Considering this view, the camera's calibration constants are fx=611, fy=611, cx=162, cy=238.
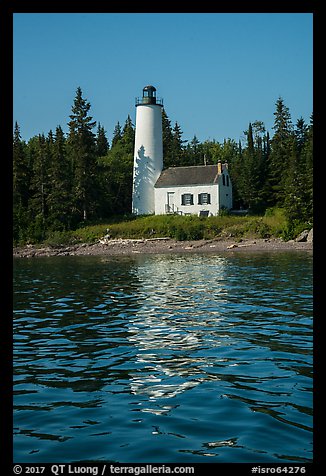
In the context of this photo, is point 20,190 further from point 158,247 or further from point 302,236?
point 302,236

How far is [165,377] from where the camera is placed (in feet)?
34.8

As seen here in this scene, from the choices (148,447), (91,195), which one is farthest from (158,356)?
(91,195)

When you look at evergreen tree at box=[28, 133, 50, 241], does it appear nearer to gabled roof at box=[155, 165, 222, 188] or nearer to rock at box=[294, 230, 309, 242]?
gabled roof at box=[155, 165, 222, 188]

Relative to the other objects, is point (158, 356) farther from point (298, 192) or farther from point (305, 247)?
point (298, 192)

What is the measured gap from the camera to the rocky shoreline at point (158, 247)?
49.3 meters

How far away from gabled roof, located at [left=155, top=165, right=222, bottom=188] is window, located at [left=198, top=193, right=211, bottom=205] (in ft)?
4.11

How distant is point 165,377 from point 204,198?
5504 centimetres

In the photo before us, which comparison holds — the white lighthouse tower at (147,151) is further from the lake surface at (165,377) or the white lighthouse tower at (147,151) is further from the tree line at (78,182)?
the lake surface at (165,377)

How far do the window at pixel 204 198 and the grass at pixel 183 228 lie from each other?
9.54 ft

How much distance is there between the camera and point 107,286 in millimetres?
26516

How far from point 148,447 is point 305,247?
136 ft

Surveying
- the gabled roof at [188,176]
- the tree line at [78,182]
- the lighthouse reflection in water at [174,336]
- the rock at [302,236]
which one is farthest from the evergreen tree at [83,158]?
the lighthouse reflection in water at [174,336]

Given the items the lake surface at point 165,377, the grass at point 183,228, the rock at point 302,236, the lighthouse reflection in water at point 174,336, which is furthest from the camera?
the grass at point 183,228

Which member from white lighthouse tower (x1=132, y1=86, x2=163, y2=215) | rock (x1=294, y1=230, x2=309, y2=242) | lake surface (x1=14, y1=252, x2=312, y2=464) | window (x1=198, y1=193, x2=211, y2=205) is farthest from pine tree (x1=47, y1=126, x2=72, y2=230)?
lake surface (x1=14, y1=252, x2=312, y2=464)
